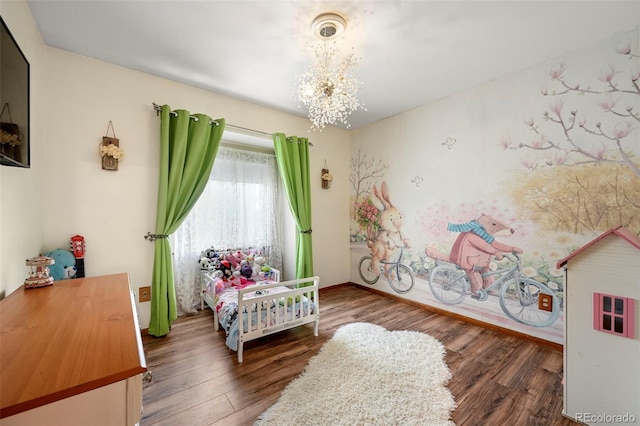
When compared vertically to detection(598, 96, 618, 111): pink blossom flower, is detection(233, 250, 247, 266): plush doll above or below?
below

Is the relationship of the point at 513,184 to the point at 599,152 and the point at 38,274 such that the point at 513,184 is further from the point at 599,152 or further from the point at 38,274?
the point at 38,274

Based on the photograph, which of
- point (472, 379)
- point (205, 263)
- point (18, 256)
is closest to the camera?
point (18, 256)

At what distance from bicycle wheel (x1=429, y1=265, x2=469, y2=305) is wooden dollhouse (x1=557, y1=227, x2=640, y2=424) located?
50.5 inches

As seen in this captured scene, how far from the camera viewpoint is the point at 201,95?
2.77 m

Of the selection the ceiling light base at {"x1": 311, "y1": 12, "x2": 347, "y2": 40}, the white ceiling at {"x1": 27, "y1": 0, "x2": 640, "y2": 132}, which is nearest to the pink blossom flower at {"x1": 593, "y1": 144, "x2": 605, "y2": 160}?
the white ceiling at {"x1": 27, "y1": 0, "x2": 640, "y2": 132}

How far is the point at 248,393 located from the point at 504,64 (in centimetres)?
358

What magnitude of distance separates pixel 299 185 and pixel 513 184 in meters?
2.43

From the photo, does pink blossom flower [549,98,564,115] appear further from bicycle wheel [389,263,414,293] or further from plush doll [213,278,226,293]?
plush doll [213,278,226,293]

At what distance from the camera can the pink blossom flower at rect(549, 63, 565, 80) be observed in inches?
86.9

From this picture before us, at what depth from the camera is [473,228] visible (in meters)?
2.76

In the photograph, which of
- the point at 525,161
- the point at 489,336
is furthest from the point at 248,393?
the point at 525,161

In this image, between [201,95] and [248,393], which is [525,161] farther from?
[201,95]

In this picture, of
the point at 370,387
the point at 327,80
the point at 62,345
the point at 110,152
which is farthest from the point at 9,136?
the point at 370,387

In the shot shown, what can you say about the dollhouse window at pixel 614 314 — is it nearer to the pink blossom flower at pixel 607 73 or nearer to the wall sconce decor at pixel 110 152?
the pink blossom flower at pixel 607 73
